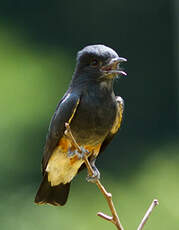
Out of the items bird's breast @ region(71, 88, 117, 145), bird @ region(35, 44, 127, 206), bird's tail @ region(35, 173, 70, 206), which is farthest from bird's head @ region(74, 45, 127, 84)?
bird's tail @ region(35, 173, 70, 206)

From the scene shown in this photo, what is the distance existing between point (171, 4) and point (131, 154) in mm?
3156

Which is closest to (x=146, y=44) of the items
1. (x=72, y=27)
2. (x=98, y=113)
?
(x=72, y=27)

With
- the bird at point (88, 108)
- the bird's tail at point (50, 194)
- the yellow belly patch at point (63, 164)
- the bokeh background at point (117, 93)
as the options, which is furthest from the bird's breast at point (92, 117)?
the bokeh background at point (117, 93)

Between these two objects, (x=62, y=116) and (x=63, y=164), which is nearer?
(x=62, y=116)

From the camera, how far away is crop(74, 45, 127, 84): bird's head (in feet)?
19.0

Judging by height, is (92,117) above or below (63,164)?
above

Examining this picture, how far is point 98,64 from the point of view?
19.2 ft

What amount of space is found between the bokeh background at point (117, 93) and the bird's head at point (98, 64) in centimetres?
467

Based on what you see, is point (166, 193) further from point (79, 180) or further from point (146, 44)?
point (146, 44)

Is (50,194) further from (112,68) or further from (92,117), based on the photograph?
(112,68)

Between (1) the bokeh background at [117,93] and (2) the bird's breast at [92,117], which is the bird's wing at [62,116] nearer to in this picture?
(2) the bird's breast at [92,117]

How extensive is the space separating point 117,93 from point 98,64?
619 centimetres

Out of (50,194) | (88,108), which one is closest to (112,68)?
(88,108)

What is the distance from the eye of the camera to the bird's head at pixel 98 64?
5.78 m
